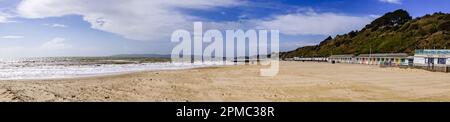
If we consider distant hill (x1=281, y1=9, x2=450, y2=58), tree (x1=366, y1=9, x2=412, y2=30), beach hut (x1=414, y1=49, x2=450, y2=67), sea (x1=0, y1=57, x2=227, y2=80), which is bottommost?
sea (x1=0, y1=57, x2=227, y2=80)

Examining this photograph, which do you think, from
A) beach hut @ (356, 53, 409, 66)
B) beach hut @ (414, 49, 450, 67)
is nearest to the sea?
beach hut @ (356, 53, 409, 66)

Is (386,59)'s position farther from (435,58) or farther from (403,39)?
(403,39)

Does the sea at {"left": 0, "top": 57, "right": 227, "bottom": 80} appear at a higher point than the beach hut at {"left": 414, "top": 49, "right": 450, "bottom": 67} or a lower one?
lower

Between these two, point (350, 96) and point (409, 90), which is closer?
point (350, 96)

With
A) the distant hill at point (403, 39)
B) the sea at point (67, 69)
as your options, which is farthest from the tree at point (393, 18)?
the sea at point (67, 69)

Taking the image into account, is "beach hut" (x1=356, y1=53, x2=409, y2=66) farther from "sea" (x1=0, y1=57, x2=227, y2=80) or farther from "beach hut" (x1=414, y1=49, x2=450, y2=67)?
"sea" (x1=0, y1=57, x2=227, y2=80)

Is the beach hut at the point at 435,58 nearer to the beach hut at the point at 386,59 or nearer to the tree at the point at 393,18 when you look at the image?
the beach hut at the point at 386,59

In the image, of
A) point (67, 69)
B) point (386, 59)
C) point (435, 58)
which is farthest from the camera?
point (386, 59)

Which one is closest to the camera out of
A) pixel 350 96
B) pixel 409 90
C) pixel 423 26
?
pixel 350 96

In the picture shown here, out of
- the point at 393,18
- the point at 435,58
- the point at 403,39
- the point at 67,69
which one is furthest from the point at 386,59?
the point at 393,18
